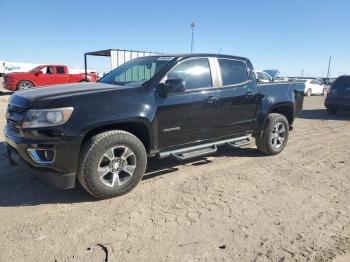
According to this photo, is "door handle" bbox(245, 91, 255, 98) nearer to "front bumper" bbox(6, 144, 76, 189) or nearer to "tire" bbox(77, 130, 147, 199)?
"tire" bbox(77, 130, 147, 199)

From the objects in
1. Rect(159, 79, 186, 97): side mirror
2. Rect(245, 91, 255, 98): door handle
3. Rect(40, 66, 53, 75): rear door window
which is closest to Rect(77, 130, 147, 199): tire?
Rect(159, 79, 186, 97): side mirror

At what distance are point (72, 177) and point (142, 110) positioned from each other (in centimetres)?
117

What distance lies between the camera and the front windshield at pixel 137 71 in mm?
4603

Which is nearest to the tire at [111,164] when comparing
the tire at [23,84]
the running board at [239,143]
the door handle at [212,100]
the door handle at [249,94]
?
the door handle at [212,100]

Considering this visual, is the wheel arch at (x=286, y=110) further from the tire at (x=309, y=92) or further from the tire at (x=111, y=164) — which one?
the tire at (x=309, y=92)

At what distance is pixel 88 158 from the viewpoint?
3.75m

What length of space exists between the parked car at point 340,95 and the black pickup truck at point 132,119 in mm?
7547

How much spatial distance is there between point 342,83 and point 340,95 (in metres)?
0.48

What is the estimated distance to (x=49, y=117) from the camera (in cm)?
358

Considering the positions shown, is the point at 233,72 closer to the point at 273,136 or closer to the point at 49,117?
the point at 273,136

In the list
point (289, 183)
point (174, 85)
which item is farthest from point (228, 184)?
point (174, 85)

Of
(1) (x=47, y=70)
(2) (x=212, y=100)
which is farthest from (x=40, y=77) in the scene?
(2) (x=212, y=100)

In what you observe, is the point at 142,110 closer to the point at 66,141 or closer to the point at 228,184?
the point at 66,141

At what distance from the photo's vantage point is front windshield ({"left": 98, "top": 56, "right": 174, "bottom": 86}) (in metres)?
4.60
